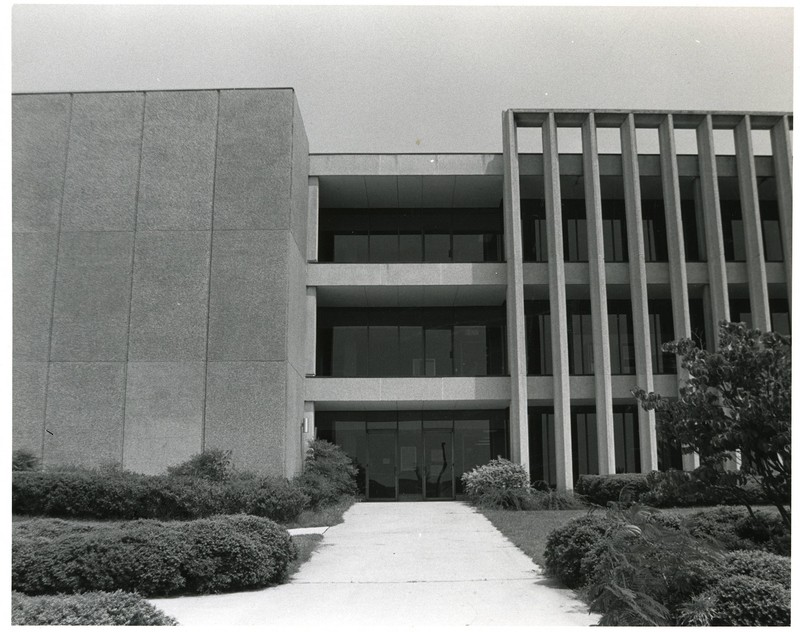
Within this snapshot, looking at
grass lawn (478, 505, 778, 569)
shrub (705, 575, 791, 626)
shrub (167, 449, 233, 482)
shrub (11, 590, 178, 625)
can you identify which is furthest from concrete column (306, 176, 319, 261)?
shrub (705, 575, 791, 626)

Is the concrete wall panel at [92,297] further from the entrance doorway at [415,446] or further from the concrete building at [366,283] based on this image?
the entrance doorway at [415,446]

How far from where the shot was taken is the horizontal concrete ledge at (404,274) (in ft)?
89.8

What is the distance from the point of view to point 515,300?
26.3 metres

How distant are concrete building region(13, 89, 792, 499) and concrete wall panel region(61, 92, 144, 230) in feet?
0.23

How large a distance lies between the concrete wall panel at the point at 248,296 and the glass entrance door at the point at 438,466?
8.92 metres

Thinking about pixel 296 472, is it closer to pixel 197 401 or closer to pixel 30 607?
pixel 197 401

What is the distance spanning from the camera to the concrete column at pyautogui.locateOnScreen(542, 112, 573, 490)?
2558 centimetres

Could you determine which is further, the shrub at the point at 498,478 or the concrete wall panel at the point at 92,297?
the shrub at the point at 498,478

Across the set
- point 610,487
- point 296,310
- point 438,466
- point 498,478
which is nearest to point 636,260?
point 610,487

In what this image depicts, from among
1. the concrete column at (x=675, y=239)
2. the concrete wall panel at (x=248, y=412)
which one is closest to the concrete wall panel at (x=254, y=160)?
the concrete wall panel at (x=248, y=412)

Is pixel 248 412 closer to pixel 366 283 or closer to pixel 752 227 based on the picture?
pixel 366 283

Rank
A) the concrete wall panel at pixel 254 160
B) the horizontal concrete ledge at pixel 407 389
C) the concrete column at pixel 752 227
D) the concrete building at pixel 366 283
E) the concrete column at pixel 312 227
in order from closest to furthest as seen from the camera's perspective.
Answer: the concrete building at pixel 366 283, the concrete wall panel at pixel 254 160, the concrete column at pixel 752 227, the horizontal concrete ledge at pixel 407 389, the concrete column at pixel 312 227

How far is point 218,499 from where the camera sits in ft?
58.6

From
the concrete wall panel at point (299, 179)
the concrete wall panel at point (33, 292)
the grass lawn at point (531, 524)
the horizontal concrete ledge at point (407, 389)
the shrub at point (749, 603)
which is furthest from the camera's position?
the horizontal concrete ledge at point (407, 389)
